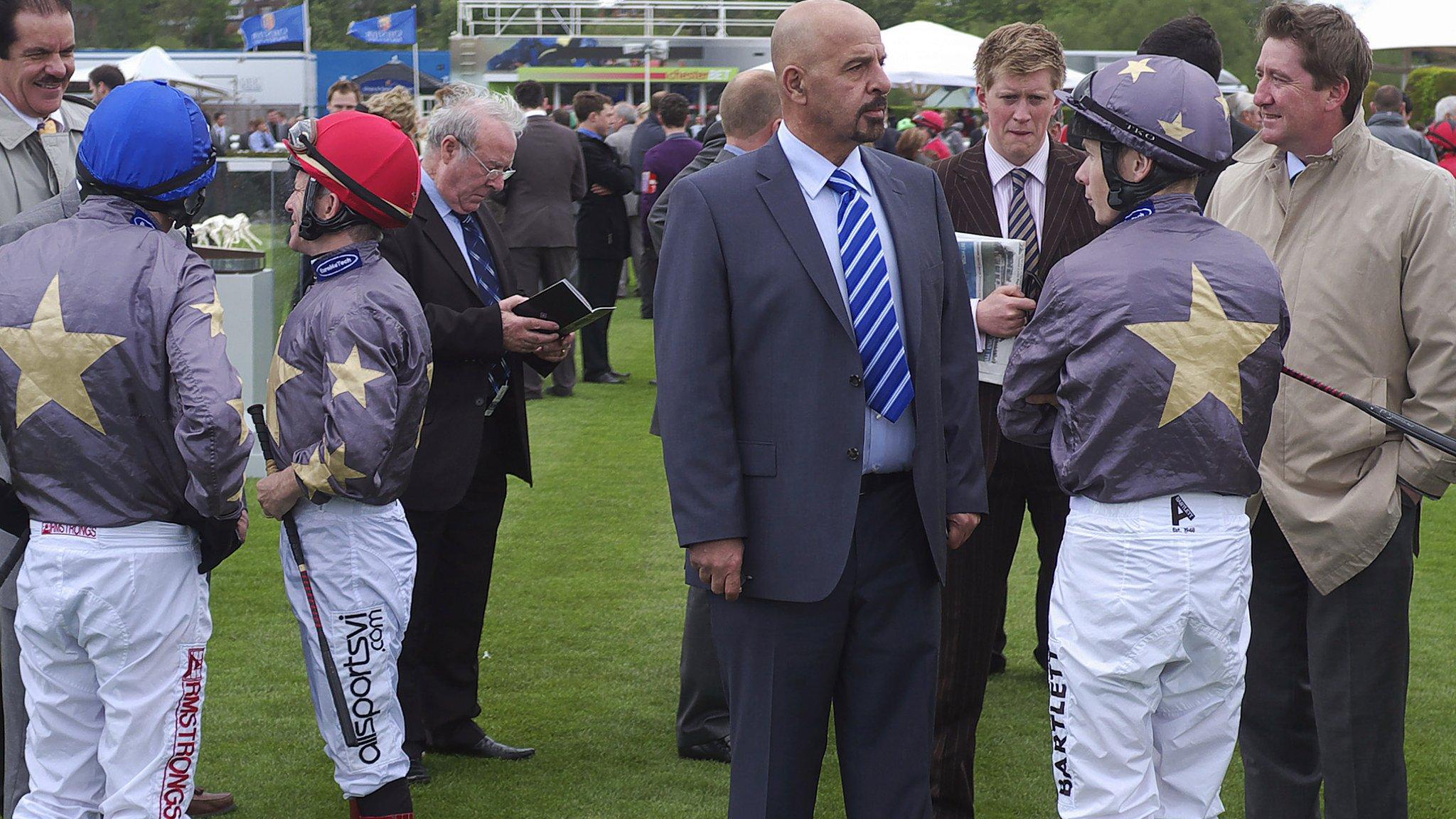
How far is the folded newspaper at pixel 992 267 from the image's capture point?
12.0 ft

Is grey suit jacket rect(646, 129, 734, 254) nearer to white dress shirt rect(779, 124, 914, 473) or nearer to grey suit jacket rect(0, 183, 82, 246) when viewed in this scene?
white dress shirt rect(779, 124, 914, 473)

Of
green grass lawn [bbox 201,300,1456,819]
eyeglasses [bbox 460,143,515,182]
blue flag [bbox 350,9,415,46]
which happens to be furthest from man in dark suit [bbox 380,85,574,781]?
blue flag [bbox 350,9,415,46]

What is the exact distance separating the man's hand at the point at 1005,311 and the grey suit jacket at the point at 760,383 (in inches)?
31.9

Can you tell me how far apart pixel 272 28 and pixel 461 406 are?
139 ft

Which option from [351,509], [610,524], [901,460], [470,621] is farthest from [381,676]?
[610,524]

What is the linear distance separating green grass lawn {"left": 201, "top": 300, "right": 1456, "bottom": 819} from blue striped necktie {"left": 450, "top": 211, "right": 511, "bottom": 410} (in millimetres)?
1259

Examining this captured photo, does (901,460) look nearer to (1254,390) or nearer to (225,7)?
(1254,390)

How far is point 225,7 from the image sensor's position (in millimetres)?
83625

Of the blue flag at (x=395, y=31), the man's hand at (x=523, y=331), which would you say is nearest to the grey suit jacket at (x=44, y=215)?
the man's hand at (x=523, y=331)

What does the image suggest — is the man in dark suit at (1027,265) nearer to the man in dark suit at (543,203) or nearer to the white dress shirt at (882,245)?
the white dress shirt at (882,245)

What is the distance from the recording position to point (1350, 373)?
11.2ft

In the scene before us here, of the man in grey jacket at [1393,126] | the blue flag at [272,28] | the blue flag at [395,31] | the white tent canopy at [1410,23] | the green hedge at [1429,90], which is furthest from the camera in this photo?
the blue flag at [272,28]

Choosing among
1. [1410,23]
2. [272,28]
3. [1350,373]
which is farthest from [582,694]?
[272,28]

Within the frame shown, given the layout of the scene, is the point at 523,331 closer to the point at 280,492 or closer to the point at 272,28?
the point at 280,492
